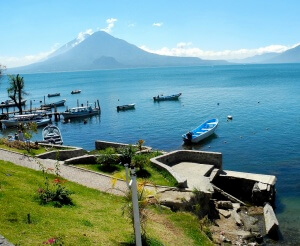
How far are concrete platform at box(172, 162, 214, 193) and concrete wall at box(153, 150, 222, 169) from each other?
523 mm

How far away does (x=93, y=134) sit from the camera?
5766 cm

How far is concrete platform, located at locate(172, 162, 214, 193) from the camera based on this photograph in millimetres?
22356

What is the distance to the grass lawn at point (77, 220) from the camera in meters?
11.5

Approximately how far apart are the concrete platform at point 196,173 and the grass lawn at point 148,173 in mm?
1449

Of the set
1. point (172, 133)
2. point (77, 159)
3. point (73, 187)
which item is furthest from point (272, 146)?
point (73, 187)

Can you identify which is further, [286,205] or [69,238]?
[286,205]

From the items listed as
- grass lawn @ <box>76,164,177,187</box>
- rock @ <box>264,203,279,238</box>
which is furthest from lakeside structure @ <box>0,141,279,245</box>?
grass lawn @ <box>76,164,177,187</box>

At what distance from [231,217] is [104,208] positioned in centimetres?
1003

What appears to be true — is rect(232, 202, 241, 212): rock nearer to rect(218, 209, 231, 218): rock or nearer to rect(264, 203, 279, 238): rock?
rect(218, 209, 231, 218): rock

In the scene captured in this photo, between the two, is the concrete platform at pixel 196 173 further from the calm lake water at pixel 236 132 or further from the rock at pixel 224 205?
the calm lake water at pixel 236 132

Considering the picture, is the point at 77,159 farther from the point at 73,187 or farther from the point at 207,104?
the point at 207,104

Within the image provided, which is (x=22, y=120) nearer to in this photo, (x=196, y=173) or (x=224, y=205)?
(x=196, y=173)

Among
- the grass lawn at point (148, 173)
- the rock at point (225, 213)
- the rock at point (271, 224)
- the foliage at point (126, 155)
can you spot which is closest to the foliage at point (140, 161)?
the grass lawn at point (148, 173)

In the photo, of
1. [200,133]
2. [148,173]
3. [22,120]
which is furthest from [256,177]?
[22,120]
